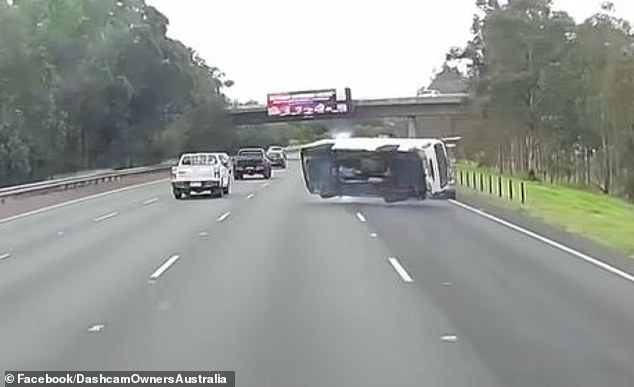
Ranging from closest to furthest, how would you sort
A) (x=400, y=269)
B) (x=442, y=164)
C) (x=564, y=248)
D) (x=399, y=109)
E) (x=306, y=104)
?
(x=400, y=269) → (x=564, y=248) → (x=442, y=164) → (x=306, y=104) → (x=399, y=109)

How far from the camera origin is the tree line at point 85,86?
214 ft

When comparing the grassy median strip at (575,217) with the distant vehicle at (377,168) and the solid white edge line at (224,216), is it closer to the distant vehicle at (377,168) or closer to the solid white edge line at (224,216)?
the distant vehicle at (377,168)

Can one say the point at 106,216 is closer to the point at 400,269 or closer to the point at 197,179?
the point at 197,179

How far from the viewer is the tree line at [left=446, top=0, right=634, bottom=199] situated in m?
60.1

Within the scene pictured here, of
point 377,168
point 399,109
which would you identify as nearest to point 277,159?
point 399,109

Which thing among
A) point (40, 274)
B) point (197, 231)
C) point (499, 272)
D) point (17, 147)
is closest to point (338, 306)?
point (499, 272)

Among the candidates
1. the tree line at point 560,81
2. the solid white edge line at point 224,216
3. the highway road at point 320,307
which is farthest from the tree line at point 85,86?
the highway road at point 320,307

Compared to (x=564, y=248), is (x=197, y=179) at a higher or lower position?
lower

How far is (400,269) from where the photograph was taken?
57.1ft

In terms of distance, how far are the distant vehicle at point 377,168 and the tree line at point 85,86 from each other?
27269 millimetres

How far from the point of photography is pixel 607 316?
12523mm

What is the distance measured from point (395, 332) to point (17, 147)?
53.2m

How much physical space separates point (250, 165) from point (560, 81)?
17.0 meters

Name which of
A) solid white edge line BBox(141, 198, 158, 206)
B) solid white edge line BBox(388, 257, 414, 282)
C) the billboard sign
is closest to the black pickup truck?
solid white edge line BBox(141, 198, 158, 206)
